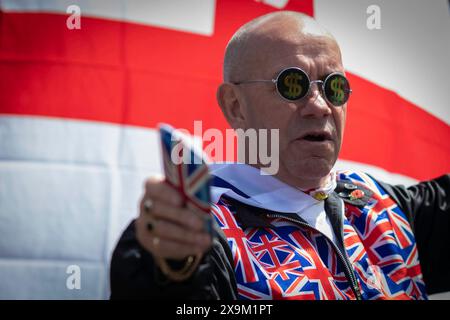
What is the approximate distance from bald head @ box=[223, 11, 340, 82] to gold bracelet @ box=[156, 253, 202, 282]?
71cm

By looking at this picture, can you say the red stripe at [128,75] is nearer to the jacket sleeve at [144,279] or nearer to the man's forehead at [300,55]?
the man's forehead at [300,55]

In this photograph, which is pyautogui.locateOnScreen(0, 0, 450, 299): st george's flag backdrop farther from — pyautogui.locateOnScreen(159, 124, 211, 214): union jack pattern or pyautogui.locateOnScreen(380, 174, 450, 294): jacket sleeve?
pyautogui.locateOnScreen(159, 124, 211, 214): union jack pattern

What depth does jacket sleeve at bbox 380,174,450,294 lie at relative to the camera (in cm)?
172

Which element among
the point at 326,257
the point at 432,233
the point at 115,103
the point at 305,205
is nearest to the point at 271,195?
the point at 305,205

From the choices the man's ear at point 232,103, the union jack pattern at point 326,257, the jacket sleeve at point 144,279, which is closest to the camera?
the jacket sleeve at point 144,279

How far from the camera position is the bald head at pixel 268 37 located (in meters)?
1.58

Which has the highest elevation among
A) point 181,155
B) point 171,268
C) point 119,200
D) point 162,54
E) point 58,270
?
point 162,54

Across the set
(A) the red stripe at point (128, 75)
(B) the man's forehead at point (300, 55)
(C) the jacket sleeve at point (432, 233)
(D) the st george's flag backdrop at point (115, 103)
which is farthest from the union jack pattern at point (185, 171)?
(A) the red stripe at point (128, 75)

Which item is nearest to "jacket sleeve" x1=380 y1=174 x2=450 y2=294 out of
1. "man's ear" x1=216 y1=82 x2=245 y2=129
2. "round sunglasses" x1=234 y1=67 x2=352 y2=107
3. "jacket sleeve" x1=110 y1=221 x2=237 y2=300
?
"round sunglasses" x1=234 y1=67 x2=352 y2=107

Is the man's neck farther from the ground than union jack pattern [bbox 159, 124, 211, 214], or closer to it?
closer to it

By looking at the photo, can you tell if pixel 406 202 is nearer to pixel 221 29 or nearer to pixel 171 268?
pixel 171 268
